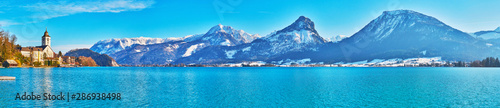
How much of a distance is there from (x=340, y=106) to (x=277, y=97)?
13803 millimetres

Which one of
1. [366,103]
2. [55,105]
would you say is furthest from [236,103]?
[55,105]

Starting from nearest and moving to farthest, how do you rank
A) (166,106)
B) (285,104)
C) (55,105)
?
(55,105), (166,106), (285,104)

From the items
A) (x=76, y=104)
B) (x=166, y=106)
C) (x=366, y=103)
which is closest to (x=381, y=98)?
(x=366, y=103)

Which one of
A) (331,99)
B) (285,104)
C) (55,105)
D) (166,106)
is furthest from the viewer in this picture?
(331,99)

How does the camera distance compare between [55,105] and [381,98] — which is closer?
[55,105]

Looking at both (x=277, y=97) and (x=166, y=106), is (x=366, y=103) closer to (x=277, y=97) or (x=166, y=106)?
(x=277, y=97)

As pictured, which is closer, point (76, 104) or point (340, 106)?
point (76, 104)

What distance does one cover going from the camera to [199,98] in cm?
6147

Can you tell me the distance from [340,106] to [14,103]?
46.0 meters

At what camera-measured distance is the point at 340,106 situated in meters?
52.8

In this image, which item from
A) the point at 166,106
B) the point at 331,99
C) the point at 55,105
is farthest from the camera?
the point at 331,99

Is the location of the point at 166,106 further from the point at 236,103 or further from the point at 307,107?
the point at 307,107

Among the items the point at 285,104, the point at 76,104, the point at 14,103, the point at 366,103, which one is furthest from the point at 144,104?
the point at 366,103

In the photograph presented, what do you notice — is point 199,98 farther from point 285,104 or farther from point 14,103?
point 14,103
